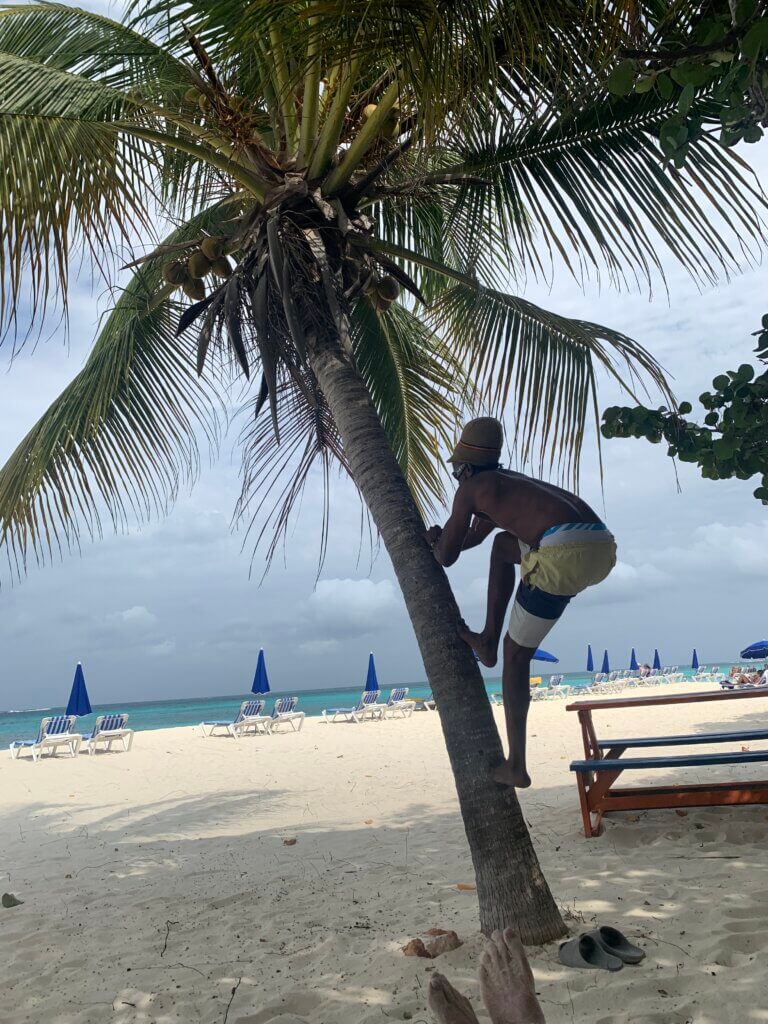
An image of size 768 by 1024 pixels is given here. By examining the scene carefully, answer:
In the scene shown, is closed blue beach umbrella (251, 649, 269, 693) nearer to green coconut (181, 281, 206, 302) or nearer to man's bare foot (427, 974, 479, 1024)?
green coconut (181, 281, 206, 302)

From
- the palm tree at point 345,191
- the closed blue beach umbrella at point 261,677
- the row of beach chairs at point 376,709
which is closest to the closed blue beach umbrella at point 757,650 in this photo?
the row of beach chairs at point 376,709

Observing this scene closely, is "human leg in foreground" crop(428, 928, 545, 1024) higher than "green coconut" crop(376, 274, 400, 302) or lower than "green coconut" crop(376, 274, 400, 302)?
lower

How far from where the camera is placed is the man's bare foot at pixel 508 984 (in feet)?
7.63

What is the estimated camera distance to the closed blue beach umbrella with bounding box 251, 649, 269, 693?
77.6ft

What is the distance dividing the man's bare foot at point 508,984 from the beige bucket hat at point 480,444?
1872mm

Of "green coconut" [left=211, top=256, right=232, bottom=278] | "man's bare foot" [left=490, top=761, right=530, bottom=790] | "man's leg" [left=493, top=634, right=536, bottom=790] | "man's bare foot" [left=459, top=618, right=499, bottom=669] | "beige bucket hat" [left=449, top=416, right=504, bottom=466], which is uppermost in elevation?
"green coconut" [left=211, top=256, right=232, bottom=278]

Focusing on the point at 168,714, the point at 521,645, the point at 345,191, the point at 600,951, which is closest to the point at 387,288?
the point at 345,191

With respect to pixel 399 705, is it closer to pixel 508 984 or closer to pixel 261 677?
pixel 261 677

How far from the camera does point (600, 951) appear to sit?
309cm

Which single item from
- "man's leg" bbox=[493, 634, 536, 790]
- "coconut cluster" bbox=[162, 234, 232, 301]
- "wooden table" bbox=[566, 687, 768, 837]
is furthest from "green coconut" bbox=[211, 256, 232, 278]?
"wooden table" bbox=[566, 687, 768, 837]

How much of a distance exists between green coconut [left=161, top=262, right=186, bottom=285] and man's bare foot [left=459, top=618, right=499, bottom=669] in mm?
2480

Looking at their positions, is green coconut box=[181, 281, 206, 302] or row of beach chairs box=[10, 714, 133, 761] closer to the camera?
green coconut box=[181, 281, 206, 302]

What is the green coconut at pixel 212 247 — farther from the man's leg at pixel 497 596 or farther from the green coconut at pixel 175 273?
the man's leg at pixel 497 596

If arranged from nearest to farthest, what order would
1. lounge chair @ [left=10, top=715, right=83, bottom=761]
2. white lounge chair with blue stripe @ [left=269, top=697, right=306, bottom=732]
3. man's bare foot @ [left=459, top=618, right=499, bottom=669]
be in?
man's bare foot @ [left=459, top=618, right=499, bottom=669] → lounge chair @ [left=10, top=715, right=83, bottom=761] → white lounge chair with blue stripe @ [left=269, top=697, right=306, bottom=732]
